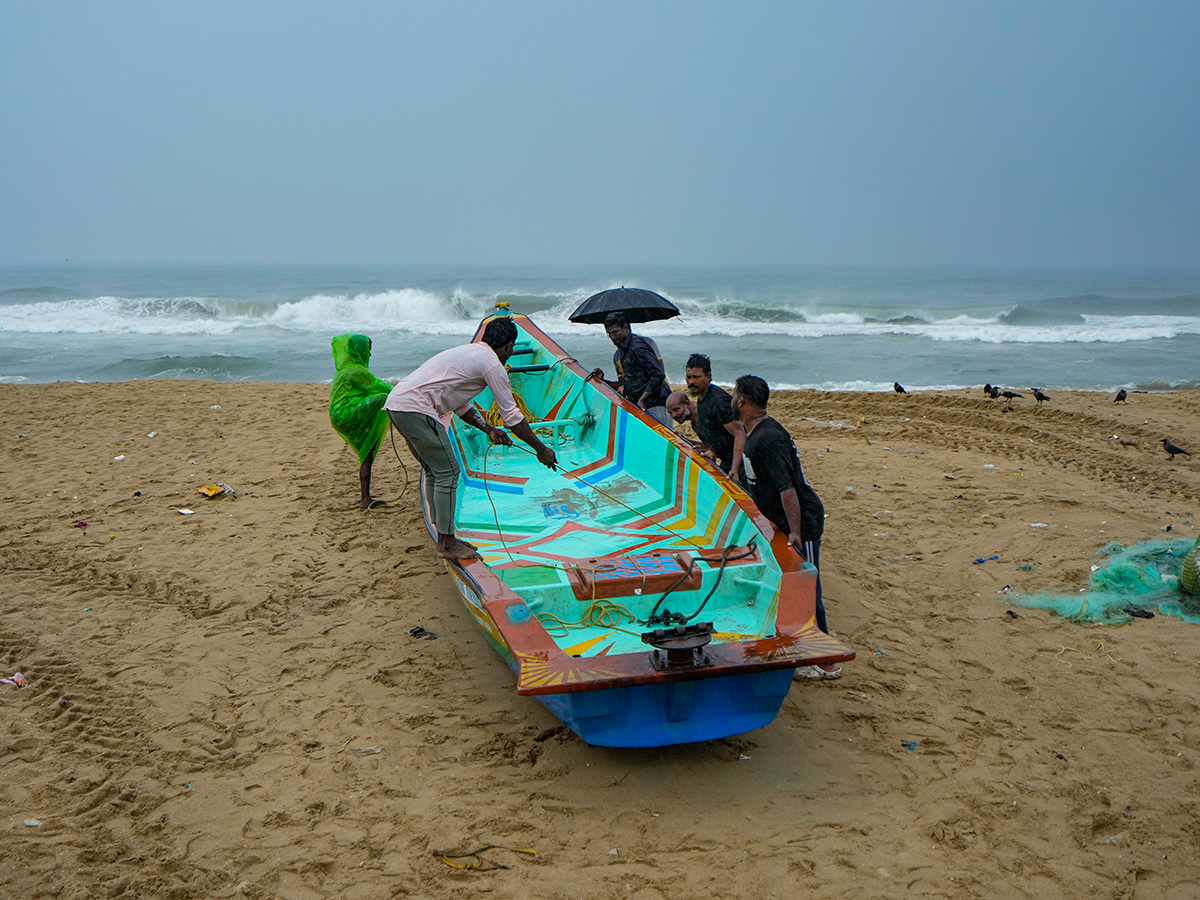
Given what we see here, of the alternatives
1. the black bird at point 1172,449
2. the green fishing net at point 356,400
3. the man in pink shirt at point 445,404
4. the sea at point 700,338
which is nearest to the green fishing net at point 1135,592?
the black bird at point 1172,449

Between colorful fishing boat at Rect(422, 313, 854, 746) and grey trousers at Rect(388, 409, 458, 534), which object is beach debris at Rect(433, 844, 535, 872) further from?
grey trousers at Rect(388, 409, 458, 534)

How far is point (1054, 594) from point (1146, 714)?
139cm

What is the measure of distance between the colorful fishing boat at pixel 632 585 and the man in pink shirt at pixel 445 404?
16.3 inches

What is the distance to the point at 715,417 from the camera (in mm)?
5410

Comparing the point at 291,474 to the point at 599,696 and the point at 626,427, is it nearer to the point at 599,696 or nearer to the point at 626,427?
the point at 626,427

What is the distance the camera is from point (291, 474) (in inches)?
320

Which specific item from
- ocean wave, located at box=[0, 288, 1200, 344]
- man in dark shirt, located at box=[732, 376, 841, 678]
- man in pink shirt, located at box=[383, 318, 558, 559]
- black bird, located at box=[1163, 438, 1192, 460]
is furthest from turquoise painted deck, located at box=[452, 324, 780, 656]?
ocean wave, located at box=[0, 288, 1200, 344]

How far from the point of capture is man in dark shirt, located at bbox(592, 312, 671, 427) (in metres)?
6.82

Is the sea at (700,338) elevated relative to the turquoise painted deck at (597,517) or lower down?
elevated

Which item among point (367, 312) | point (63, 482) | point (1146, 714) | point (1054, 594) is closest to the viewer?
point (1146, 714)

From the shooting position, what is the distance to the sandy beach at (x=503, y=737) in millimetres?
2992

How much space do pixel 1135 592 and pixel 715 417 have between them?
293 centimetres

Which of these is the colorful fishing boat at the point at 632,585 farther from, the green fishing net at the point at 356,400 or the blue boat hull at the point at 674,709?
the green fishing net at the point at 356,400

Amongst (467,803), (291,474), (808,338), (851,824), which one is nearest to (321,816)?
(467,803)
